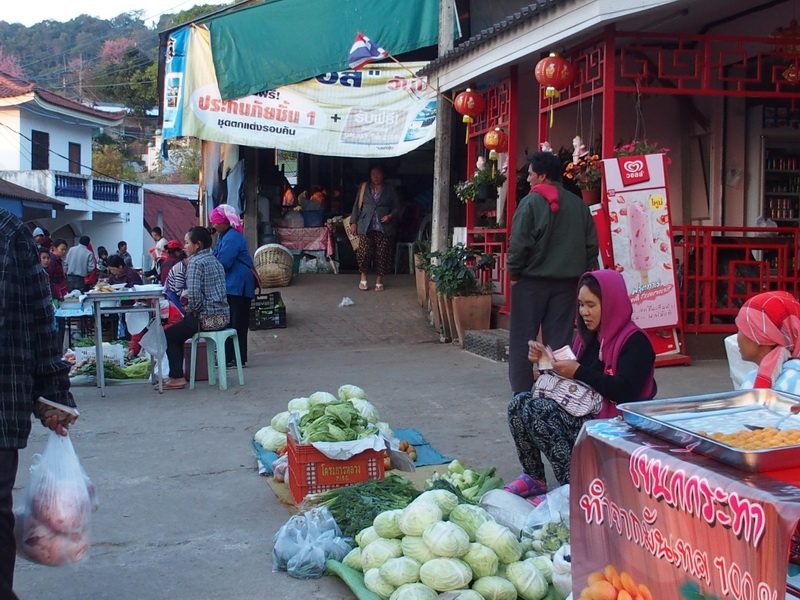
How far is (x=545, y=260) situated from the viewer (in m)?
6.16

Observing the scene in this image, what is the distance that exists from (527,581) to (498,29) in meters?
7.51

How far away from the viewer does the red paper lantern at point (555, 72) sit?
896 cm

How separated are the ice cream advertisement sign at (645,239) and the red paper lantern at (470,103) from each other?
3.50 meters

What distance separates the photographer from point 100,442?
6648 mm

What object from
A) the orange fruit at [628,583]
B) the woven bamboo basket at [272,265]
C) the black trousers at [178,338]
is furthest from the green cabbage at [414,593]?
the woven bamboo basket at [272,265]

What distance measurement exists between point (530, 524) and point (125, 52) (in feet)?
161

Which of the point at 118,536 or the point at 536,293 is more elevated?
the point at 536,293

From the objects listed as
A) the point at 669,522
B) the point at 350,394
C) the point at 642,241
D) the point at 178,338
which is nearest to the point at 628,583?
the point at 669,522

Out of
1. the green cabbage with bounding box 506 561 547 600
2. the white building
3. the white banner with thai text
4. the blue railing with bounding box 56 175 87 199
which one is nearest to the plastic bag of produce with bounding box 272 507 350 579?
the green cabbage with bounding box 506 561 547 600

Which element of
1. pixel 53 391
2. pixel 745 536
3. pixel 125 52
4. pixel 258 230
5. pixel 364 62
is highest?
pixel 125 52

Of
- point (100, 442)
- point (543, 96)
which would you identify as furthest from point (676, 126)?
point (100, 442)

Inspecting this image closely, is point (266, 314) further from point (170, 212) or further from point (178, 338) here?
point (170, 212)

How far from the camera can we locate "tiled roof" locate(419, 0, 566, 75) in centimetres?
876

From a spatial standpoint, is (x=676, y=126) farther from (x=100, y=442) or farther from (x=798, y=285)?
(x=100, y=442)
